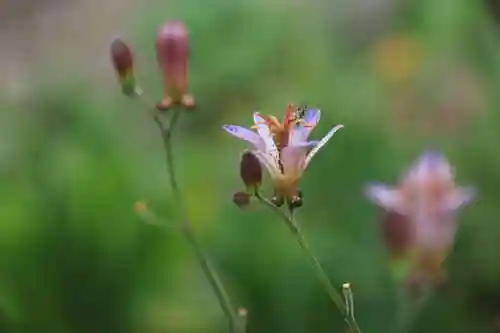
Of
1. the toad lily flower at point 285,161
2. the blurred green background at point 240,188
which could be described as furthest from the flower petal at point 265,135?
the blurred green background at point 240,188

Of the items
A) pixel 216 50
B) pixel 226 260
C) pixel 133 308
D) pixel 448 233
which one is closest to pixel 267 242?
pixel 226 260

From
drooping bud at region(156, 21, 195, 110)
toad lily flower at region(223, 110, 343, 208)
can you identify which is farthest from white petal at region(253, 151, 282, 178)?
drooping bud at region(156, 21, 195, 110)

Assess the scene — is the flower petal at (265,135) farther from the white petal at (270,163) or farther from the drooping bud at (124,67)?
the drooping bud at (124,67)

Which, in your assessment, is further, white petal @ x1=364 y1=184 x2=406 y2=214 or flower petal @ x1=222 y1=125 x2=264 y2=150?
white petal @ x1=364 y1=184 x2=406 y2=214

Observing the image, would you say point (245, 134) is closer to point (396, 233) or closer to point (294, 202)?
point (294, 202)

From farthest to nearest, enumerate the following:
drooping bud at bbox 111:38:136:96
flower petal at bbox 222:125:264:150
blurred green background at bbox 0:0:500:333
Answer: blurred green background at bbox 0:0:500:333
drooping bud at bbox 111:38:136:96
flower petal at bbox 222:125:264:150

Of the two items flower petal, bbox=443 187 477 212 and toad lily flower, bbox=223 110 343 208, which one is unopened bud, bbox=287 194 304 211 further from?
flower petal, bbox=443 187 477 212

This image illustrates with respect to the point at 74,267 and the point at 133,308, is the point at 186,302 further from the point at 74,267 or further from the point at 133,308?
the point at 74,267

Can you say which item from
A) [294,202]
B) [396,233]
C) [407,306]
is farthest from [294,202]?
[407,306]
